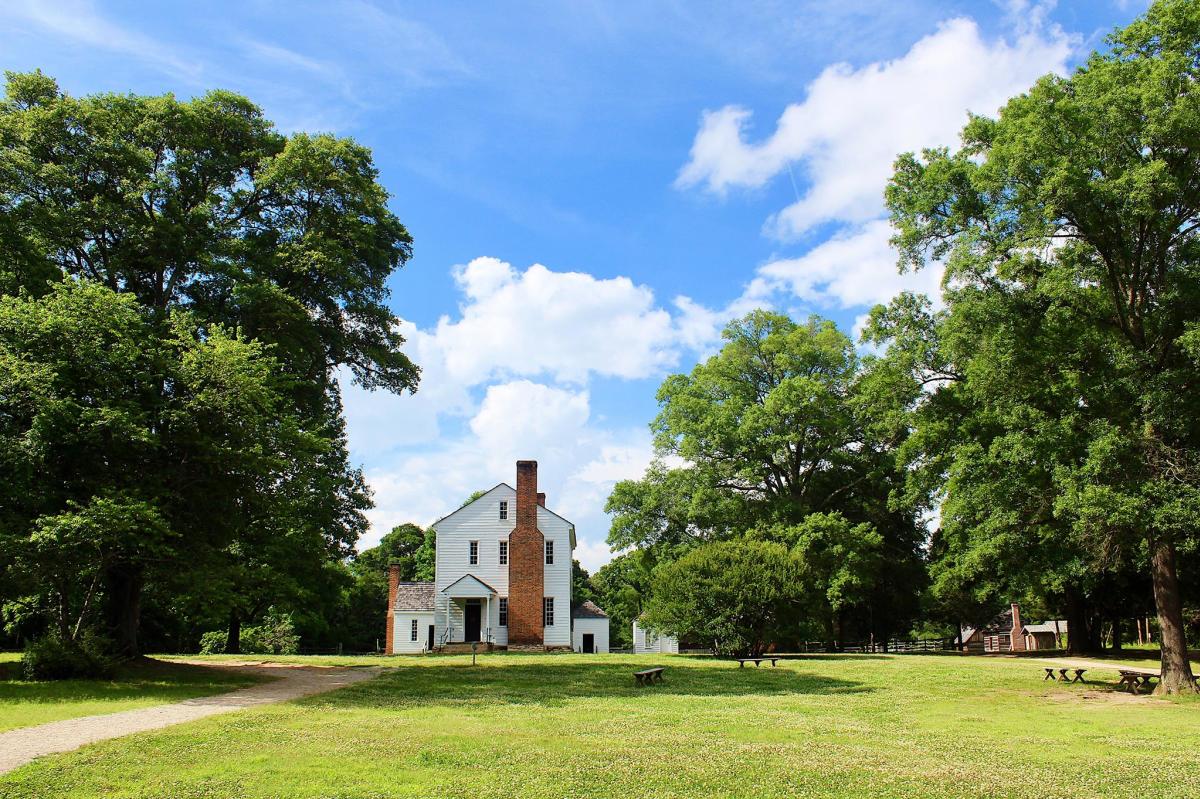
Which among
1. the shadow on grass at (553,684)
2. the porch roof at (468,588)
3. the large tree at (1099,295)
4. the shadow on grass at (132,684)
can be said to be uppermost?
the large tree at (1099,295)

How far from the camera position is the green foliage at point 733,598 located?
3084cm

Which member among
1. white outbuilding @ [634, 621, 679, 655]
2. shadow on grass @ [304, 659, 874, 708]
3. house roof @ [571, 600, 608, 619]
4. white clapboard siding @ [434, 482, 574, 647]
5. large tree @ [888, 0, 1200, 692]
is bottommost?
white outbuilding @ [634, 621, 679, 655]

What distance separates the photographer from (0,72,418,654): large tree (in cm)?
2078

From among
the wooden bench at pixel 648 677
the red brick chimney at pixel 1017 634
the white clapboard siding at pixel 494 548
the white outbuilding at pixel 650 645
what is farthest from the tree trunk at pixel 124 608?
the red brick chimney at pixel 1017 634

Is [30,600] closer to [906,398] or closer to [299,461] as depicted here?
[299,461]

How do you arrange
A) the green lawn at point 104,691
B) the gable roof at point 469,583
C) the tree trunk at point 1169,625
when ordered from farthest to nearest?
the gable roof at point 469,583 → the tree trunk at point 1169,625 → the green lawn at point 104,691

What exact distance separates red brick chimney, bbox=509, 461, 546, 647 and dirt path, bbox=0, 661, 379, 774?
22.8 meters

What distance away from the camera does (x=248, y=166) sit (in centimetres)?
2531

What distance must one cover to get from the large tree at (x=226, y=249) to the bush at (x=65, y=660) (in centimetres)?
206

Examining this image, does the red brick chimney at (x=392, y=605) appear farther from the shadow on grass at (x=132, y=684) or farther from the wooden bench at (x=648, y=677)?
the wooden bench at (x=648, y=677)

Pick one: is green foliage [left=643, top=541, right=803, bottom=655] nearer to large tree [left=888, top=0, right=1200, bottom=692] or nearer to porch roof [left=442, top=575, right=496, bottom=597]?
large tree [left=888, top=0, right=1200, bottom=692]

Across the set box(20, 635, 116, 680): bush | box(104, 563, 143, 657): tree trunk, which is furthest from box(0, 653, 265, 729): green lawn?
box(104, 563, 143, 657): tree trunk

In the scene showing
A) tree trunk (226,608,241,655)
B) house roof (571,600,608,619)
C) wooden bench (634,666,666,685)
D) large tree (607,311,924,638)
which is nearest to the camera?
wooden bench (634,666,666,685)

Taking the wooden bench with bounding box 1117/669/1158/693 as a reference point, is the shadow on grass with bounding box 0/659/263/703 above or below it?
above
